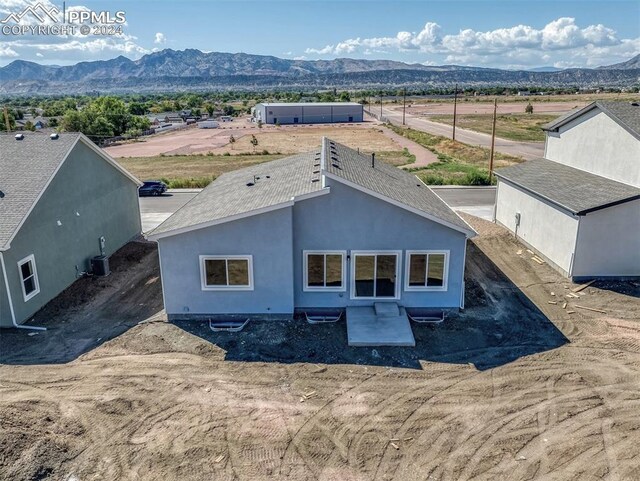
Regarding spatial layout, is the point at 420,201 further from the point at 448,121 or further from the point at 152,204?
the point at 448,121

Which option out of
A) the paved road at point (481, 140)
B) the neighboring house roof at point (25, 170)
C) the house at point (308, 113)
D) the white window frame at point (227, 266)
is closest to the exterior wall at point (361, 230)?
the white window frame at point (227, 266)

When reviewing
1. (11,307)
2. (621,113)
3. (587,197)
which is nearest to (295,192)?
(11,307)

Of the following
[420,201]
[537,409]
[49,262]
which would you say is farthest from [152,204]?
[537,409]

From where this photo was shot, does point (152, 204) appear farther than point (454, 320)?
Yes

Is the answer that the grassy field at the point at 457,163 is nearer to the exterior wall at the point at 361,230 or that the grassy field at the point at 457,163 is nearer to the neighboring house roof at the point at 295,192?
the neighboring house roof at the point at 295,192

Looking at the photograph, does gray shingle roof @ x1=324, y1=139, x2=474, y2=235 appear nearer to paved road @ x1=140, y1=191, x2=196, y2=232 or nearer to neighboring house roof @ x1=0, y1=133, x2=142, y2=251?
neighboring house roof @ x1=0, y1=133, x2=142, y2=251
